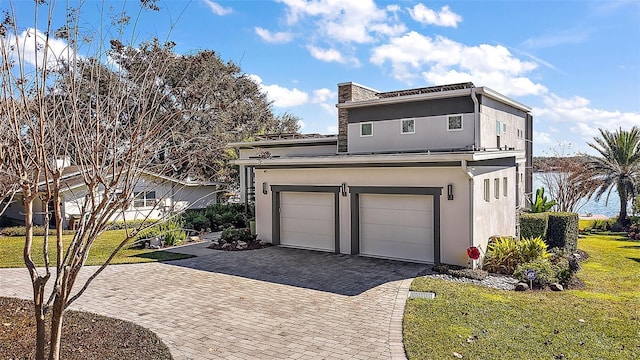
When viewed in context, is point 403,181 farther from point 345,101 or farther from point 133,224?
point 133,224

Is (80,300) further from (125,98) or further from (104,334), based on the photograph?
(125,98)

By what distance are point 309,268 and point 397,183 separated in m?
3.63

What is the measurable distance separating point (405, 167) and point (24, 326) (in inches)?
383

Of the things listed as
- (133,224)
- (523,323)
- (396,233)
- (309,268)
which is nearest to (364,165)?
(396,233)

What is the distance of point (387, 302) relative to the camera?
905 centimetres

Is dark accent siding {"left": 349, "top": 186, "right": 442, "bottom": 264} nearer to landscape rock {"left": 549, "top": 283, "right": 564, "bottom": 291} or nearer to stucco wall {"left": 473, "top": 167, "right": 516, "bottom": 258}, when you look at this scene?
stucco wall {"left": 473, "top": 167, "right": 516, "bottom": 258}

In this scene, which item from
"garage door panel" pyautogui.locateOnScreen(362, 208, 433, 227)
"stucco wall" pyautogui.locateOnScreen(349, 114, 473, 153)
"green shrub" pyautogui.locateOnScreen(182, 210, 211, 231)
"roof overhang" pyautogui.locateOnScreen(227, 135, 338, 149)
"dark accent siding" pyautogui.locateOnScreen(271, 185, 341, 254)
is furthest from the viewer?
"roof overhang" pyautogui.locateOnScreen(227, 135, 338, 149)

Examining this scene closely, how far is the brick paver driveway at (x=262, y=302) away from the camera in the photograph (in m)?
6.82

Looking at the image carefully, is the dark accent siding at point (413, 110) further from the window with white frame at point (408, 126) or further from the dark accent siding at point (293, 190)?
the dark accent siding at point (293, 190)

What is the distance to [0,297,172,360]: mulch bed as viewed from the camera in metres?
6.03

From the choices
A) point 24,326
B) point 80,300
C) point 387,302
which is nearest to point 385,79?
point 387,302

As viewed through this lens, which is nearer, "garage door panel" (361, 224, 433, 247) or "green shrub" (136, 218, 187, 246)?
"garage door panel" (361, 224, 433, 247)

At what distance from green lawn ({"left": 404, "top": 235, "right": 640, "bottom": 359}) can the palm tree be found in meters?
17.2

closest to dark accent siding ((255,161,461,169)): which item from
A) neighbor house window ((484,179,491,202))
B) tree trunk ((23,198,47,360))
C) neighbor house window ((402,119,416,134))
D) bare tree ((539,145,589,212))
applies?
neighbor house window ((484,179,491,202))
